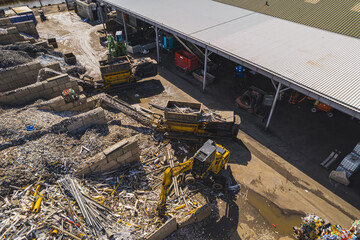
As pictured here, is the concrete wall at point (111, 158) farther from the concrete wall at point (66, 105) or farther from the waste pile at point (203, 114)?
the concrete wall at point (66, 105)

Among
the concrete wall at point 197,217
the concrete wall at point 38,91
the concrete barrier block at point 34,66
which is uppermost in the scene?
the concrete barrier block at point 34,66

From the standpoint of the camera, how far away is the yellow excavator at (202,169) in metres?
9.93

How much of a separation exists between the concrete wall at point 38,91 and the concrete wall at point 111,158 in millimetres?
7272

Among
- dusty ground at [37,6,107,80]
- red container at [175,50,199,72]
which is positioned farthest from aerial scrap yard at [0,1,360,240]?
dusty ground at [37,6,107,80]

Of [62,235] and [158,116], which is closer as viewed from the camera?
[62,235]

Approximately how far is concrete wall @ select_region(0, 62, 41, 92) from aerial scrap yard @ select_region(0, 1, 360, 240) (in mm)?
59

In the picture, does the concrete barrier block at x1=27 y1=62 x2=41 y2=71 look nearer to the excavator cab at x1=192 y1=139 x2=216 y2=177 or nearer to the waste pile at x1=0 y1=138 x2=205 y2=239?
the waste pile at x1=0 y1=138 x2=205 y2=239

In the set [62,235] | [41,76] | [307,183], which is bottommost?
[307,183]

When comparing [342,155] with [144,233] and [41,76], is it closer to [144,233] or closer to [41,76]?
[144,233]

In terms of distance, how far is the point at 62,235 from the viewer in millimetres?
8539

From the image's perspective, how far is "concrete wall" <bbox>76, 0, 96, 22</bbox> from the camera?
3206 centimetres

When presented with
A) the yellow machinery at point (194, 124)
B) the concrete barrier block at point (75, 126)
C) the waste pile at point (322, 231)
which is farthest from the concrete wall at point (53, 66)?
the waste pile at point (322, 231)

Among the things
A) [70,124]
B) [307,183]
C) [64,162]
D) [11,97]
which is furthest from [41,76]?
[307,183]

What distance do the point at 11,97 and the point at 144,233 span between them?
1191 centimetres
